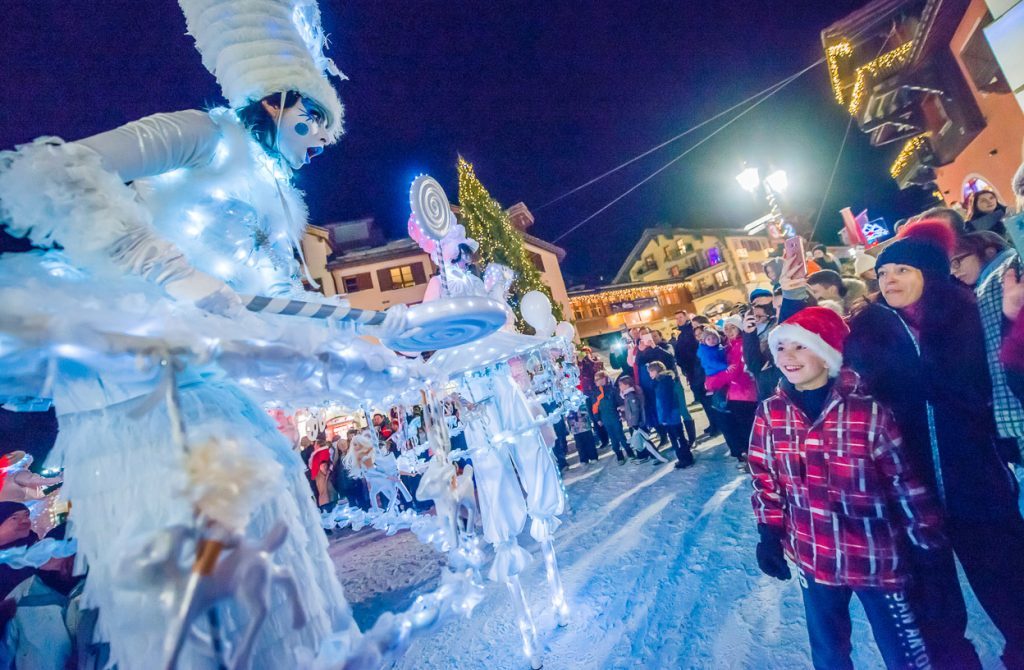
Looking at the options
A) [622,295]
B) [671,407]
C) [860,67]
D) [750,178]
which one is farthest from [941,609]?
[622,295]

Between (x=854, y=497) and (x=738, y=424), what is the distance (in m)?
4.39

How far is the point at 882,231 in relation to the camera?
21.1m

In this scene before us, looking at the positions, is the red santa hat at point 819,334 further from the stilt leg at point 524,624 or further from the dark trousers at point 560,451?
the dark trousers at point 560,451

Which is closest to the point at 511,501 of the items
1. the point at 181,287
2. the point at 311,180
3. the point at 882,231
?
the point at 181,287

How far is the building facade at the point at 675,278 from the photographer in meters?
35.6

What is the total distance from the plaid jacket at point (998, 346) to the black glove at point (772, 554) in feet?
3.83

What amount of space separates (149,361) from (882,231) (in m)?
27.9

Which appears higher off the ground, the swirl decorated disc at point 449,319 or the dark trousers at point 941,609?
the swirl decorated disc at point 449,319

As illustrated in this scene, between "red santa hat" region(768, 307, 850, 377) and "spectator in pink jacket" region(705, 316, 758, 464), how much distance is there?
3.44 m

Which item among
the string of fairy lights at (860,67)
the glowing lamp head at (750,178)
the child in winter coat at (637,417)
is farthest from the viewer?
the string of fairy lights at (860,67)

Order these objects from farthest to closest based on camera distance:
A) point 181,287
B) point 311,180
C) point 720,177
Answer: point 720,177, point 311,180, point 181,287

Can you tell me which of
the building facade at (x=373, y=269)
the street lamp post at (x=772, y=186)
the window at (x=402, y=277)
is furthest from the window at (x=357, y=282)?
the street lamp post at (x=772, y=186)

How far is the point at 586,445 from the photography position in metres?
9.16

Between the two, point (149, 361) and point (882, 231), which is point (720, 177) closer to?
point (882, 231)
